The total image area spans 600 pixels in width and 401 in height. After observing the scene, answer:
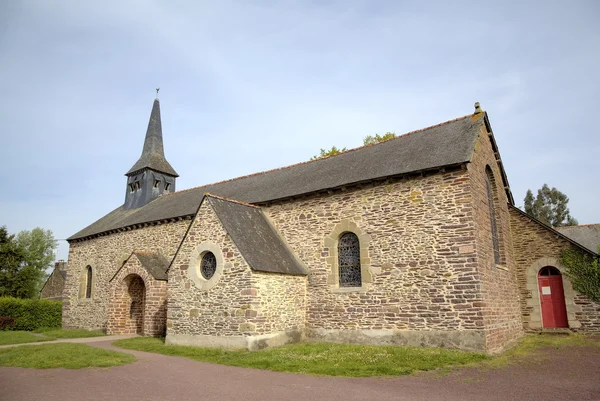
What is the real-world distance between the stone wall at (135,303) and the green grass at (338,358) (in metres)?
3.88

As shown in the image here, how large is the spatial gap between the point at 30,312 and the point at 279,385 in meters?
21.2

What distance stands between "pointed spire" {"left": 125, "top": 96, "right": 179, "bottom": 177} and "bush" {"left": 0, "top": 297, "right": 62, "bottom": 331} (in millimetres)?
9214

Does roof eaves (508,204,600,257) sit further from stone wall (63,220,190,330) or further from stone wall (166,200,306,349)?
stone wall (63,220,190,330)

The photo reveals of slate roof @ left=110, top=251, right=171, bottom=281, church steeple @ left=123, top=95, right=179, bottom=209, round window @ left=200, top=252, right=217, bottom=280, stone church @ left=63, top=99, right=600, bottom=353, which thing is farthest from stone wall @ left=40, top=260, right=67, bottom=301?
round window @ left=200, top=252, right=217, bottom=280

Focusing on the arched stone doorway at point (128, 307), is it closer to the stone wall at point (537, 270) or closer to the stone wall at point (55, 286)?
the stone wall at point (537, 270)

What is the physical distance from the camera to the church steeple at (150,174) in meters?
25.3

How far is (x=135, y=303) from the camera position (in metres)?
18.0

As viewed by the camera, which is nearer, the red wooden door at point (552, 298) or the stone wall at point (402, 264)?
the stone wall at point (402, 264)

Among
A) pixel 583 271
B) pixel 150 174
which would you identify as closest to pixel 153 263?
pixel 150 174

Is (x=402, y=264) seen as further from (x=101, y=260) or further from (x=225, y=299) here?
(x=101, y=260)

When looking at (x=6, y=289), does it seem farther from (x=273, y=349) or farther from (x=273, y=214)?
(x=273, y=349)

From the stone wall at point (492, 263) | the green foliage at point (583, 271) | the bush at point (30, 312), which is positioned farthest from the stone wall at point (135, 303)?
the green foliage at point (583, 271)

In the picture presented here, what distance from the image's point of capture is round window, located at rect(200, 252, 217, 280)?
42.7ft

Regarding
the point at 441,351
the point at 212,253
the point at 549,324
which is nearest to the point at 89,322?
the point at 212,253
